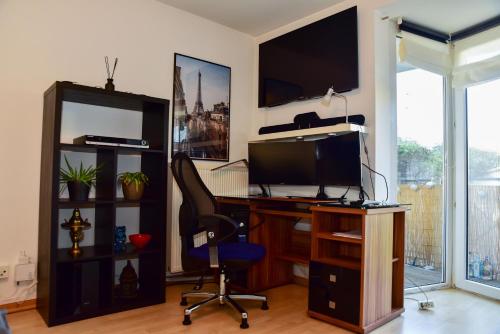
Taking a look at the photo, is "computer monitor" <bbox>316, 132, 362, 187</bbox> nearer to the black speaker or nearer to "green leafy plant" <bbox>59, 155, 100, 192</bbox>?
the black speaker

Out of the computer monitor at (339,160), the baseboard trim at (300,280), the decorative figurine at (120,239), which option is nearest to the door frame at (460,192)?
the computer monitor at (339,160)

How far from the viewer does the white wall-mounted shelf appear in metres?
2.82

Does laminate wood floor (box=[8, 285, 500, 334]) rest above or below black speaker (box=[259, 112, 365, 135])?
below

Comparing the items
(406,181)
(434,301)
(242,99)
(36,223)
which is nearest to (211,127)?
(242,99)

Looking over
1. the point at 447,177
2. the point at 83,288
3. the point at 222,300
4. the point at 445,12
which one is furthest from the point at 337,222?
the point at 445,12

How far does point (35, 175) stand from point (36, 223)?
35 centimetres

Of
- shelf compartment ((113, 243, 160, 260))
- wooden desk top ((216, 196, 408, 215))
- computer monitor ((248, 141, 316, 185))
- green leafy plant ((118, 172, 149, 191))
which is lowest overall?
shelf compartment ((113, 243, 160, 260))

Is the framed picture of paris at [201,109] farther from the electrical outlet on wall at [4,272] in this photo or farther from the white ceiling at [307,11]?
the electrical outlet on wall at [4,272]

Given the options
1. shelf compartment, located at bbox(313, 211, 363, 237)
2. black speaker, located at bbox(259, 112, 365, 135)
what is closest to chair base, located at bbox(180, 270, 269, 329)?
shelf compartment, located at bbox(313, 211, 363, 237)

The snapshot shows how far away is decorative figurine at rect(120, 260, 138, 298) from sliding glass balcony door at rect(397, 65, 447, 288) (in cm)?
242

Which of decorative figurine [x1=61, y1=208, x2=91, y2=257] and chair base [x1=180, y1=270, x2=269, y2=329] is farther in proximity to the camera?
decorative figurine [x1=61, y1=208, x2=91, y2=257]

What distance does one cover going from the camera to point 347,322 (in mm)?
2285

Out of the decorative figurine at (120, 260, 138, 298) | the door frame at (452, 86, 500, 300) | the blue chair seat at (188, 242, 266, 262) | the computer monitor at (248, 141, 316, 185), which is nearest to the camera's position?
the blue chair seat at (188, 242, 266, 262)

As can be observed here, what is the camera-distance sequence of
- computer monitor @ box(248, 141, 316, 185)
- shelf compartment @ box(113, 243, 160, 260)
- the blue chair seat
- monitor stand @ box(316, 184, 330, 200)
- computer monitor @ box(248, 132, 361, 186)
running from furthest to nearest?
computer monitor @ box(248, 141, 316, 185), monitor stand @ box(316, 184, 330, 200), computer monitor @ box(248, 132, 361, 186), shelf compartment @ box(113, 243, 160, 260), the blue chair seat
